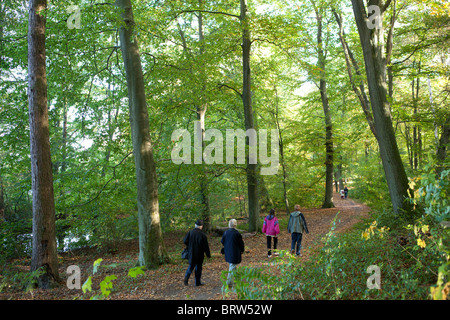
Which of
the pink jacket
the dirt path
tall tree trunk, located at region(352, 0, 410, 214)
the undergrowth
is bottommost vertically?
the dirt path

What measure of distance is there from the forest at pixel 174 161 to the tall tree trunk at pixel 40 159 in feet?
0.10

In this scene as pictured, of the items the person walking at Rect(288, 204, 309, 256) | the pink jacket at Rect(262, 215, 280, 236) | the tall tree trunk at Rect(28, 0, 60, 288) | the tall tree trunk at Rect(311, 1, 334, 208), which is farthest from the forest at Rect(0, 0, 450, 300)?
the tall tree trunk at Rect(311, 1, 334, 208)

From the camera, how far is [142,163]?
8.62 metres

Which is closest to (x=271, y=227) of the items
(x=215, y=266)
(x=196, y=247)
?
(x=215, y=266)

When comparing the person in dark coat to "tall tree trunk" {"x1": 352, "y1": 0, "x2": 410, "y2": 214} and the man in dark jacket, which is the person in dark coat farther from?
"tall tree trunk" {"x1": 352, "y1": 0, "x2": 410, "y2": 214}

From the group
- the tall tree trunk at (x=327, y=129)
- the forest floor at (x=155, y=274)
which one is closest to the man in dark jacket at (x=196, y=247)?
the forest floor at (x=155, y=274)

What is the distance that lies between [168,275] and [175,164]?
5.05m

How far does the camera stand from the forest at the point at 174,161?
16.1 feet

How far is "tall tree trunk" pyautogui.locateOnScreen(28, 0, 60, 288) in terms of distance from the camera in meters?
7.00

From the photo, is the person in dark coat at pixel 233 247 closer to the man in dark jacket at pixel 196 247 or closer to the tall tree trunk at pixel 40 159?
the man in dark jacket at pixel 196 247

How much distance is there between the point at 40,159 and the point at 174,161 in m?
5.67

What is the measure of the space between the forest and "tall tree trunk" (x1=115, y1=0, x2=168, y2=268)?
4 cm
